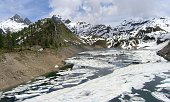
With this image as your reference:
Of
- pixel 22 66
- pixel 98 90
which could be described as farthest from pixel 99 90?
pixel 22 66

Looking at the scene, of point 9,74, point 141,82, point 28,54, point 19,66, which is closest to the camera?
point 141,82

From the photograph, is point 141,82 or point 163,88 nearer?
point 163,88

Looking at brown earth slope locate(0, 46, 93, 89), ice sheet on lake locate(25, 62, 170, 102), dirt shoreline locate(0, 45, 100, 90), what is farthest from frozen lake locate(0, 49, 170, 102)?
brown earth slope locate(0, 46, 93, 89)

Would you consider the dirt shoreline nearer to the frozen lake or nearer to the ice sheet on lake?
the frozen lake

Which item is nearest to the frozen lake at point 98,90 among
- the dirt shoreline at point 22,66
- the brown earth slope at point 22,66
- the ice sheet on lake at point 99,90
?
the ice sheet on lake at point 99,90

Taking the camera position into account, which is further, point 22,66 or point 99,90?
point 22,66

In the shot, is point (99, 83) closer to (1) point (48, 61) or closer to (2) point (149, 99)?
(2) point (149, 99)

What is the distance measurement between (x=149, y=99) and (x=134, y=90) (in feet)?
16.5

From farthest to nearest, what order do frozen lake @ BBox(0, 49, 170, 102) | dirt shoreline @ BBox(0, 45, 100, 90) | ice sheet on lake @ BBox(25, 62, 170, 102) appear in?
1. dirt shoreline @ BBox(0, 45, 100, 90)
2. ice sheet on lake @ BBox(25, 62, 170, 102)
3. frozen lake @ BBox(0, 49, 170, 102)

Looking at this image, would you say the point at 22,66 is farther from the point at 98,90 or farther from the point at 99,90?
the point at 99,90

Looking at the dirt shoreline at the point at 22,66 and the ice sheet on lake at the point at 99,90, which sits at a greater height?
the dirt shoreline at the point at 22,66

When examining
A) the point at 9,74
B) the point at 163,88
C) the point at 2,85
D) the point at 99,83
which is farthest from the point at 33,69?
the point at 163,88

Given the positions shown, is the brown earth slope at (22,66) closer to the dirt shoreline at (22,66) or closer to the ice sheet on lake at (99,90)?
the dirt shoreline at (22,66)

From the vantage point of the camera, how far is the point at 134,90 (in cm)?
3581
